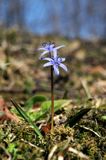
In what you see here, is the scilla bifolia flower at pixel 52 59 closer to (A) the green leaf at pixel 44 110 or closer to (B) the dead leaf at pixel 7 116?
(B) the dead leaf at pixel 7 116

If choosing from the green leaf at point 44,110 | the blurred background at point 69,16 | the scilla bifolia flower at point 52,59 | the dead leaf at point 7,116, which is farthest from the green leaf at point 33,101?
the blurred background at point 69,16

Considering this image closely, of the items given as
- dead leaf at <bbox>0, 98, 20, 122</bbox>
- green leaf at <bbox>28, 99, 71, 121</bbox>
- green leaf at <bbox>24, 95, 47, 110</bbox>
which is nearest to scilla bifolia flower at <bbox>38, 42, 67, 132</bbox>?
dead leaf at <bbox>0, 98, 20, 122</bbox>

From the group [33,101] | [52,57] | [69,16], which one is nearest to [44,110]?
[33,101]

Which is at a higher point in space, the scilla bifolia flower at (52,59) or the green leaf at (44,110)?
the scilla bifolia flower at (52,59)

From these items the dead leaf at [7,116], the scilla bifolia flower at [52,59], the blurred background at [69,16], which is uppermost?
the blurred background at [69,16]

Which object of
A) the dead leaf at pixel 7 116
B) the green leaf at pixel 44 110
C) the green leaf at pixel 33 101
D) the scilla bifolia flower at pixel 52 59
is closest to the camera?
the scilla bifolia flower at pixel 52 59

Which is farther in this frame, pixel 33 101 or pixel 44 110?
pixel 33 101

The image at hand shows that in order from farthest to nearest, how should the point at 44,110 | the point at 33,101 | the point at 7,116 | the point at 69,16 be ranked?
the point at 69,16 < the point at 33,101 < the point at 44,110 < the point at 7,116

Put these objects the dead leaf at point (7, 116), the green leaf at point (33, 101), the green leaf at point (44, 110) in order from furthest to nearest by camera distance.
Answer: the green leaf at point (33, 101), the green leaf at point (44, 110), the dead leaf at point (7, 116)

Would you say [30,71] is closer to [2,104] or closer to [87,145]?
[2,104]

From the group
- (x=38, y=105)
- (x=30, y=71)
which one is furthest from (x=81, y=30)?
(x=38, y=105)

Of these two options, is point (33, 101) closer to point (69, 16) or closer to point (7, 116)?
point (7, 116)

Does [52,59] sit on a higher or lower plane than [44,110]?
higher
